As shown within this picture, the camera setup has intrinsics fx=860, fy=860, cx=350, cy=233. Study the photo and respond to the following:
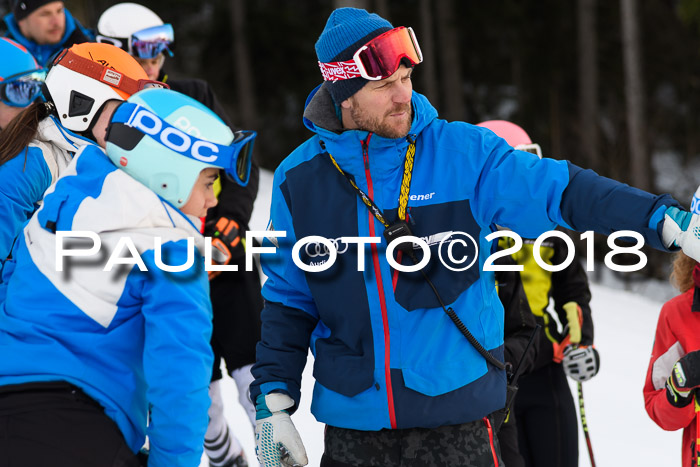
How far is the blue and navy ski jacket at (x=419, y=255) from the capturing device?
107 inches

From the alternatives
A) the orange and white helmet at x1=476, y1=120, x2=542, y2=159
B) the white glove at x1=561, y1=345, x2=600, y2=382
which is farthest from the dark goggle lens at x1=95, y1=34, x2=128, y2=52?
the white glove at x1=561, y1=345, x2=600, y2=382

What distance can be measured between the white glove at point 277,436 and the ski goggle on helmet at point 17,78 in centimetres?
193

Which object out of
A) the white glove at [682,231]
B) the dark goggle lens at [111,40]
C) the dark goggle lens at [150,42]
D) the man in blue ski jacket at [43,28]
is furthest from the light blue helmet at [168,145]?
the man in blue ski jacket at [43,28]

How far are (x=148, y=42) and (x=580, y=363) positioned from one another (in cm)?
301

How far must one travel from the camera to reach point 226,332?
14.8 ft

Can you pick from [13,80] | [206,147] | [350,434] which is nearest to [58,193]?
[206,147]

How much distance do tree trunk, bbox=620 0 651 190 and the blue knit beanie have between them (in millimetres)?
16236

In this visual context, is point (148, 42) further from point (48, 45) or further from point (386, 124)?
point (386, 124)

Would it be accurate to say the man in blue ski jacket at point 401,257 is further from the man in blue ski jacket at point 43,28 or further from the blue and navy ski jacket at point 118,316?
the man in blue ski jacket at point 43,28

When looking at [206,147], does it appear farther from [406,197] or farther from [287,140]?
[287,140]

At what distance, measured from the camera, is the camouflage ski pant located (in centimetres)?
273

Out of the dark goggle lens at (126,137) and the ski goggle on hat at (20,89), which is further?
the ski goggle on hat at (20,89)

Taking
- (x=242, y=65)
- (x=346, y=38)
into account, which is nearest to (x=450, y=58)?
(x=242, y=65)

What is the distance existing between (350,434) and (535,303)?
1.79 m
